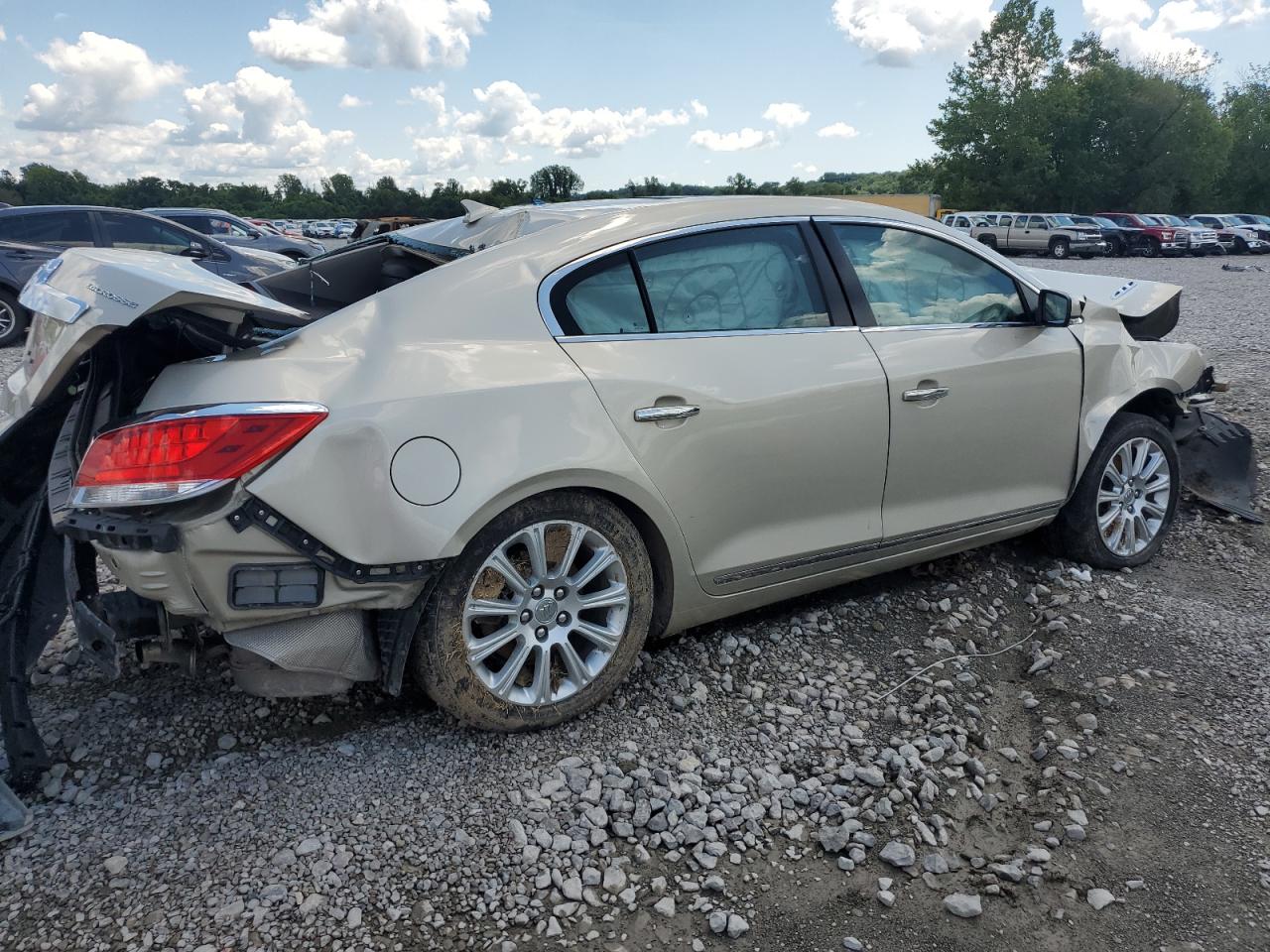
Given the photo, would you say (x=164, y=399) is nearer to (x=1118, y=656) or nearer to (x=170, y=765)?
(x=170, y=765)

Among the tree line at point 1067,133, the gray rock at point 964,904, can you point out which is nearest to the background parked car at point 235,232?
the gray rock at point 964,904

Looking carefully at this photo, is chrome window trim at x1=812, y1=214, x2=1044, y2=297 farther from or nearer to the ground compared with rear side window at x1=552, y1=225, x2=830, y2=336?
farther from the ground

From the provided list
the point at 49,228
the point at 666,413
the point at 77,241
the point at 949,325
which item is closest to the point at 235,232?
the point at 77,241

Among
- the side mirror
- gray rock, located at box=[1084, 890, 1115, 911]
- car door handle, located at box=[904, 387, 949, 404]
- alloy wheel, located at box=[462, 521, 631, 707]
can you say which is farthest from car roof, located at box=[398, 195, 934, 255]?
gray rock, located at box=[1084, 890, 1115, 911]

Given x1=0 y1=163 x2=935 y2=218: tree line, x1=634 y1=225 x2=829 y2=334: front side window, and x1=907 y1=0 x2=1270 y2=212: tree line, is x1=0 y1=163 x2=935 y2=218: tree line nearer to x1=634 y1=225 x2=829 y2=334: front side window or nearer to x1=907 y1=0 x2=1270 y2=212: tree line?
x1=907 y1=0 x2=1270 y2=212: tree line

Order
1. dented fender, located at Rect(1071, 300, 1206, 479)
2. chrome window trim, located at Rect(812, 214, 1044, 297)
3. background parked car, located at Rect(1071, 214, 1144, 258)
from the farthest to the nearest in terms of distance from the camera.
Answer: background parked car, located at Rect(1071, 214, 1144, 258) → dented fender, located at Rect(1071, 300, 1206, 479) → chrome window trim, located at Rect(812, 214, 1044, 297)

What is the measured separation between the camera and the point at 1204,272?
2645 centimetres

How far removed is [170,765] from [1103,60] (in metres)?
68.9

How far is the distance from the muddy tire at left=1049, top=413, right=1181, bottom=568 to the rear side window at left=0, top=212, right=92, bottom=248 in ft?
35.3

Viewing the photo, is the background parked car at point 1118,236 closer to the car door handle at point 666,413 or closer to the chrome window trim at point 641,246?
the chrome window trim at point 641,246

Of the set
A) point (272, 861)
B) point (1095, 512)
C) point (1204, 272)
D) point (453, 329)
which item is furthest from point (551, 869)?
point (1204, 272)

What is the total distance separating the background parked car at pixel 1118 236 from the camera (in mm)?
36003

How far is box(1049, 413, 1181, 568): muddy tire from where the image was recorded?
444cm

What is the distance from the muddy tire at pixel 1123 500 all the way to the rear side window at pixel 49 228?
1076 cm
